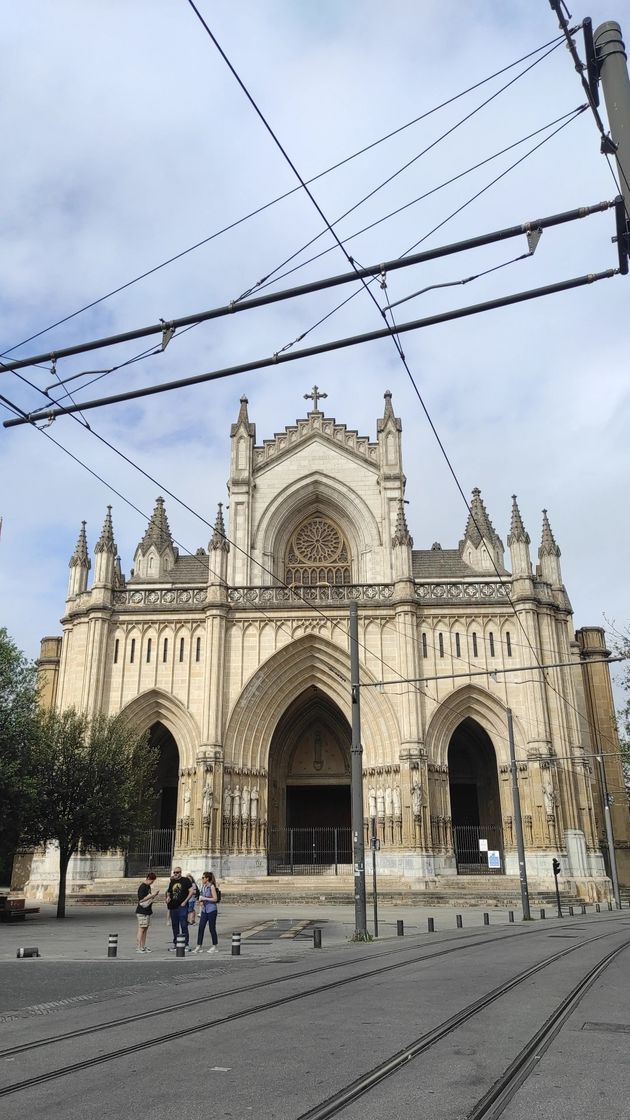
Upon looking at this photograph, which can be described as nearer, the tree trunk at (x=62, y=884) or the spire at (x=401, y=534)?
the tree trunk at (x=62, y=884)

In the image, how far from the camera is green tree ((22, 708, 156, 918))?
25.4m

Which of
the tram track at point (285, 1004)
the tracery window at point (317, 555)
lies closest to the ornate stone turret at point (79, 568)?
the tracery window at point (317, 555)

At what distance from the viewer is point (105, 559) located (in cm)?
3656

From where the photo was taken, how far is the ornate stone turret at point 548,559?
37.8 meters

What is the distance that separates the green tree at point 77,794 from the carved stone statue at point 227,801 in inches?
265

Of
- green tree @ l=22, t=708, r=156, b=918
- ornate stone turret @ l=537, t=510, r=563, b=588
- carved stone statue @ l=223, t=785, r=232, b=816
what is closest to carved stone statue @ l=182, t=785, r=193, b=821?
carved stone statue @ l=223, t=785, r=232, b=816

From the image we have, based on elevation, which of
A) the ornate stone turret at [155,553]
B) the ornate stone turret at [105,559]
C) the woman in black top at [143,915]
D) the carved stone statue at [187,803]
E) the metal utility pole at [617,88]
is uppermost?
the ornate stone turret at [155,553]

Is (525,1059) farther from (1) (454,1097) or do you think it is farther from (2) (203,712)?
(2) (203,712)

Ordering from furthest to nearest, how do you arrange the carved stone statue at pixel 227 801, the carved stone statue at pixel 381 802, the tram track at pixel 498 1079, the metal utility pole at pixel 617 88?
the carved stone statue at pixel 381 802 < the carved stone statue at pixel 227 801 < the metal utility pole at pixel 617 88 < the tram track at pixel 498 1079

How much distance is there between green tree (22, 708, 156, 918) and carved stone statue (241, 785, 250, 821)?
7.49 meters

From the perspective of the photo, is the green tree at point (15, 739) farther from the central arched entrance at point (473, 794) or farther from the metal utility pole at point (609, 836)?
the metal utility pole at point (609, 836)

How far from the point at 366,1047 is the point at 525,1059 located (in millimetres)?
1252

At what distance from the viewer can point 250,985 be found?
11.0 meters

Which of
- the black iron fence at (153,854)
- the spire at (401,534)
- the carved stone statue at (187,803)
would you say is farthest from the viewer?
the spire at (401,534)
